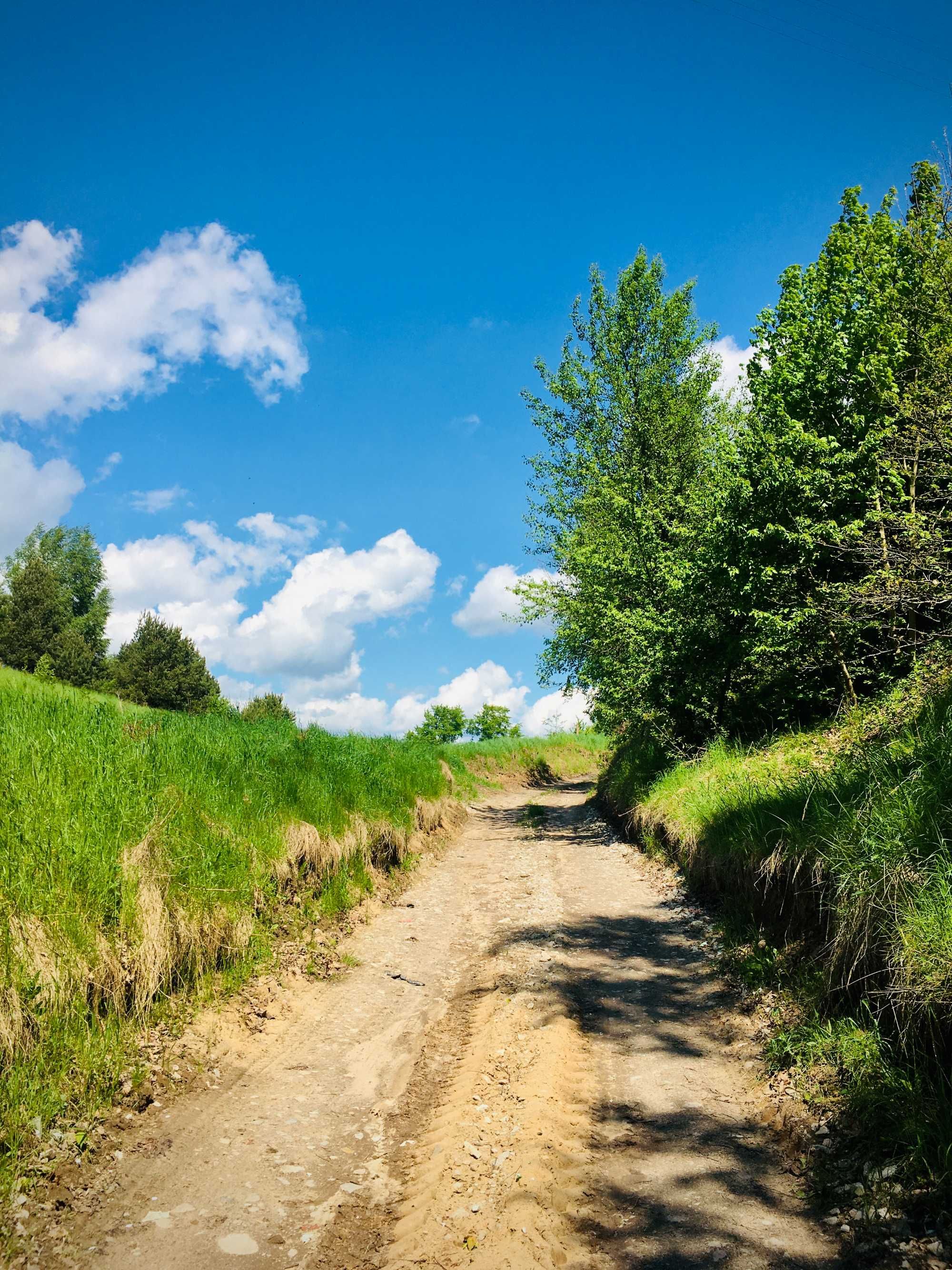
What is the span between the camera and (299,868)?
7566 mm

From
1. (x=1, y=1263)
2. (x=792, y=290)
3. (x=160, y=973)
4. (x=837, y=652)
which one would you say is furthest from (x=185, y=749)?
(x=792, y=290)

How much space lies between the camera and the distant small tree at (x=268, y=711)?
41.5 ft

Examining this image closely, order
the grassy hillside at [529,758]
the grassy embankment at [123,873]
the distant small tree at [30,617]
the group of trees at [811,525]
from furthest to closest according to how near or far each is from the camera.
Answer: the distant small tree at [30,617] → the grassy hillside at [529,758] → the group of trees at [811,525] → the grassy embankment at [123,873]

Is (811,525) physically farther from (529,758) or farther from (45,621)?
(45,621)

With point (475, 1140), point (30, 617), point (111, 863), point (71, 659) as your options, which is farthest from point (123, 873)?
point (30, 617)

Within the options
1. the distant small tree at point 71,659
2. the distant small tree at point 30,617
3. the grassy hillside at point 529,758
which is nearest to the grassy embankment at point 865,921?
the grassy hillside at point 529,758

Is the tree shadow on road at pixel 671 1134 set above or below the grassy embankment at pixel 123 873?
below

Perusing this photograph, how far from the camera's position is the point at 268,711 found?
18.7 meters

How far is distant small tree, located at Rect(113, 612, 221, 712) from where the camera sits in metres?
52.3

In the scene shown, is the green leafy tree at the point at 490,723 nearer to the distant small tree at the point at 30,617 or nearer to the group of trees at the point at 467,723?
the group of trees at the point at 467,723

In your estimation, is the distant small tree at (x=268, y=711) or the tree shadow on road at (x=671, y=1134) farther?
the distant small tree at (x=268, y=711)

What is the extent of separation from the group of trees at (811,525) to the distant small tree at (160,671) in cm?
4480

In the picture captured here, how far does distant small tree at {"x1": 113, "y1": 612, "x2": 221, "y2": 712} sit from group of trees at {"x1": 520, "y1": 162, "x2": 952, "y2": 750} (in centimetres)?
4480

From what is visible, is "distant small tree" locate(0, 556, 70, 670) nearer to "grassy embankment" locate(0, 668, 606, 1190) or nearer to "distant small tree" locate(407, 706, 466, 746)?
"distant small tree" locate(407, 706, 466, 746)
